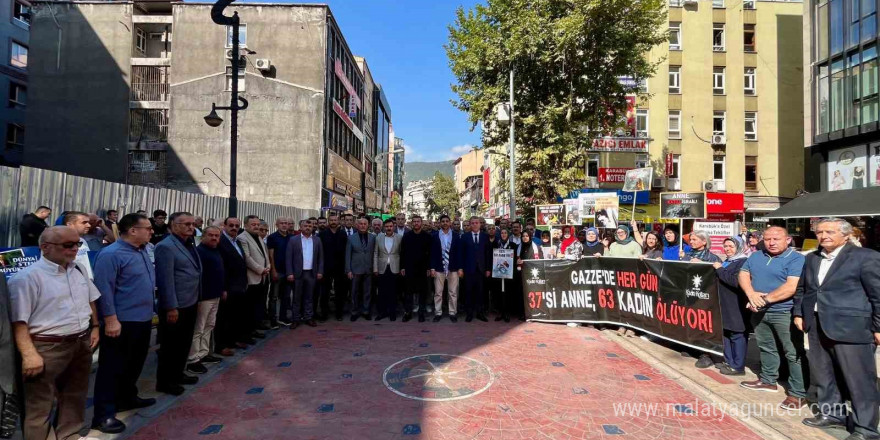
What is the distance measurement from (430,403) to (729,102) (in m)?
31.5

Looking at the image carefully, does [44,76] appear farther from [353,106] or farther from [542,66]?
[542,66]

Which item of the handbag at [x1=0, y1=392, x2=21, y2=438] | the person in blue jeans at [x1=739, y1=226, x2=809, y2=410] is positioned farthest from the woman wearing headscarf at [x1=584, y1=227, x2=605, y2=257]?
the handbag at [x1=0, y1=392, x2=21, y2=438]

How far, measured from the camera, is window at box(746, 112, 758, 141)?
92.4 ft

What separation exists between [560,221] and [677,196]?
4141mm

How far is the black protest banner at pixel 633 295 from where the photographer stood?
6.04 m

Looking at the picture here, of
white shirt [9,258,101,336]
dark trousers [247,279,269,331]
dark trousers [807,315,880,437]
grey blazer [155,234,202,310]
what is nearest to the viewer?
white shirt [9,258,101,336]

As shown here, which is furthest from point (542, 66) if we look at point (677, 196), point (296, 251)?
point (296, 251)

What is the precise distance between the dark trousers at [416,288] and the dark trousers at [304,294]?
181cm

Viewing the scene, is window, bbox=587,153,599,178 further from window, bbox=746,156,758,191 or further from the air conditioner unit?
the air conditioner unit

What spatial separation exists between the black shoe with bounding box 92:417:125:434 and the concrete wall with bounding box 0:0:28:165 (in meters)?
33.2

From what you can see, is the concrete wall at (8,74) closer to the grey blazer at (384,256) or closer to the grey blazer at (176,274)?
the grey blazer at (384,256)

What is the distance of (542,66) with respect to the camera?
18.5 meters

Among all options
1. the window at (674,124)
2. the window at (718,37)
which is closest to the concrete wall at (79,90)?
the window at (674,124)

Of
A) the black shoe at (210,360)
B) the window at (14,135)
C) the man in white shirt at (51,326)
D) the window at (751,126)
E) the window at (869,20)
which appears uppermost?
the window at (869,20)
